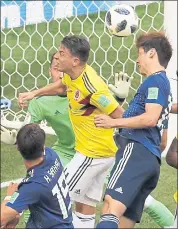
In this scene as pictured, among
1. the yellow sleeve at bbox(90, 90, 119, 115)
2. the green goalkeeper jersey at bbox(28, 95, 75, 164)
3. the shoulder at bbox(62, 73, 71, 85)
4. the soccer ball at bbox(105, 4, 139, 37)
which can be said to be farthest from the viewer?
the soccer ball at bbox(105, 4, 139, 37)

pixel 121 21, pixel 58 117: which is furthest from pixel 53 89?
pixel 121 21

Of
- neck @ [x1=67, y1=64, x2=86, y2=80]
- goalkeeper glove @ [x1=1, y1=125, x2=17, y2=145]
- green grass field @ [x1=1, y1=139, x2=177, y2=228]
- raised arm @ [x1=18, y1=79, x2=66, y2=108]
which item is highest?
neck @ [x1=67, y1=64, x2=86, y2=80]

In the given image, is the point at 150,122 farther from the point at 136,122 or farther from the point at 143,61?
the point at 143,61

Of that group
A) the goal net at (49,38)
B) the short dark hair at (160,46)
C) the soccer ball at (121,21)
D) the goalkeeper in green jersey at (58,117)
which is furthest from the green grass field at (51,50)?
the short dark hair at (160,46)

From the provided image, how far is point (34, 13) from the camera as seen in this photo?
933 cm

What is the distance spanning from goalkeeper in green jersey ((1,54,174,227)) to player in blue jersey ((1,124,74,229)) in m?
1.18

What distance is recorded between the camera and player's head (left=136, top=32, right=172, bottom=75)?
4809mm

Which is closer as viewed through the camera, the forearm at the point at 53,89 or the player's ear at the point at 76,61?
the player's ear at the point at 76,61

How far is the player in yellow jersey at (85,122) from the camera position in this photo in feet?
16.7

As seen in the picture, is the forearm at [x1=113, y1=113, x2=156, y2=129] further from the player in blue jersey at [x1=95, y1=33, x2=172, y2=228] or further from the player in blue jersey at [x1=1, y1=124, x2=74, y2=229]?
the player in blue jersey at [x1=1, y1=124, x2=74, y2=229]

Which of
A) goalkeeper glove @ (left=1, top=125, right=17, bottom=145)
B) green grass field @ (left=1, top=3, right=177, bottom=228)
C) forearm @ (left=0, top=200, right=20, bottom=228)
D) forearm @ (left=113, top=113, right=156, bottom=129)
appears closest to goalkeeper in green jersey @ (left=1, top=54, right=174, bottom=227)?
goalkeeper glove @ (left=1, top=125, right=17, bottom=145)

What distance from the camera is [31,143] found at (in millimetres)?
4145

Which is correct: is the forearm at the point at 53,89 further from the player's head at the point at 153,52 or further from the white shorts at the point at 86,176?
the player's head at the point at 153,52

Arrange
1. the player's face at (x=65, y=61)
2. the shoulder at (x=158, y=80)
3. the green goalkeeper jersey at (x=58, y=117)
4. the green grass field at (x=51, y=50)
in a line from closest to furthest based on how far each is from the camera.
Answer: the shoulder at (x=158, y=80) < the player's face at (x=65, y=61) < the green goalkeeper jersey at (x=58, y=117) < the green grass field at (x=51, y=50)
